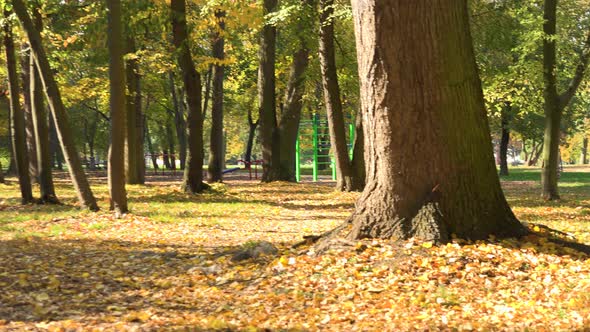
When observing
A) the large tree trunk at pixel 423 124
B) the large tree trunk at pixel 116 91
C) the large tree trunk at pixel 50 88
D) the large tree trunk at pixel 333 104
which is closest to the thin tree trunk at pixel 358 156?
the large tree trunk at pixel 333 104

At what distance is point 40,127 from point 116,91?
338 centimetres

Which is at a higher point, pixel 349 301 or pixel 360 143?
pixel 360 143

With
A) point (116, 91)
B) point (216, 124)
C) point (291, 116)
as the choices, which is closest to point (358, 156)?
point (291, 116)

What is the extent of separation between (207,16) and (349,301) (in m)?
14.2

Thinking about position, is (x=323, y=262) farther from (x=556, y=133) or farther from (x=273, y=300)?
(x=556, y=133)

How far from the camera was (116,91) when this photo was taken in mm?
10977

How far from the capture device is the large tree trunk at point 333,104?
17.0 m

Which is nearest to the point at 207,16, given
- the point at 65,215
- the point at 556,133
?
the point at 65,215

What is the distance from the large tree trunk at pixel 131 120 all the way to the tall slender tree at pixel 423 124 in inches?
561

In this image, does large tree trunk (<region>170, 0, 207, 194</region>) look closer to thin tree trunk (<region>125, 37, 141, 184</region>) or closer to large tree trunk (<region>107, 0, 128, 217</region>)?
thin tree trunk (<region>125, 37, 141, 184</region>)

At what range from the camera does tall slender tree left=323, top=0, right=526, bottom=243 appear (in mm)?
6348

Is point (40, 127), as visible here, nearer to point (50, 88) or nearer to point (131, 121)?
A: point (50, 88)

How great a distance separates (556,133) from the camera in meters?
15.7

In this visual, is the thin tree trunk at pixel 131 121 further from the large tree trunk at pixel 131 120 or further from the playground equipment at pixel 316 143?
the playground equipment at pixel 316 143
